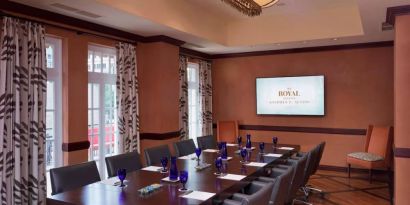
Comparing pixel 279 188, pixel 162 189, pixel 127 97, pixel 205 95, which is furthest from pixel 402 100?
pixel 205 95

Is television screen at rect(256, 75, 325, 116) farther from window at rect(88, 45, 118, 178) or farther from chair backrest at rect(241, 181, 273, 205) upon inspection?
chair backrest at rect(241, 181, 273, 205)

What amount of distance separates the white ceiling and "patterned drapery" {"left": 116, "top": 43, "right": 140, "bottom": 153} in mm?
408

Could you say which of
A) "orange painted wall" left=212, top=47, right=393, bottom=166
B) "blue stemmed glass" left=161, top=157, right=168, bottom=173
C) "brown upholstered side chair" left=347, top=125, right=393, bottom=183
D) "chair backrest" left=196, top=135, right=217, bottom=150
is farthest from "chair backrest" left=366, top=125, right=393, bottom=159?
"blue stemmed glass" left=161, top=157, right=168, bottom=173

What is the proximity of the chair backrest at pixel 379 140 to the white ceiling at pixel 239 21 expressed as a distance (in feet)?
5.57

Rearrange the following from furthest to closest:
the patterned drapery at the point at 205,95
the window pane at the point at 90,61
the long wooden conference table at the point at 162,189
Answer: the patterned drapery at the point at 205,95, the window pane at the point at 90,61, the long wooden conference table at the point at 162,189

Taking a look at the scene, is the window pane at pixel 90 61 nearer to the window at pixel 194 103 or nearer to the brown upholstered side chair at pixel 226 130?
the window at pixel 194 103

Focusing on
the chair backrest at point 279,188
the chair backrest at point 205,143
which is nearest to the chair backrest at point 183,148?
the chair backrest at point 205,143

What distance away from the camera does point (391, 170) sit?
20.6 feet

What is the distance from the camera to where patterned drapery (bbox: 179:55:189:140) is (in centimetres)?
668

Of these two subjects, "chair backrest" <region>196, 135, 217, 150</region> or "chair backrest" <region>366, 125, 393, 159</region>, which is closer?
"chair backrest" <region>196, 135, 217, 150</region>

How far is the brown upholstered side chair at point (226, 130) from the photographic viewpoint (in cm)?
767

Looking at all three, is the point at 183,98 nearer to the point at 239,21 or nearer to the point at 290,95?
the point at 239,21

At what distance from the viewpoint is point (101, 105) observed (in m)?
5.17

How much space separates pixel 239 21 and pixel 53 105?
13.1 ft
